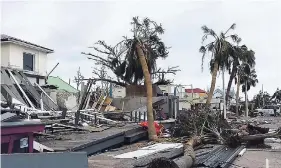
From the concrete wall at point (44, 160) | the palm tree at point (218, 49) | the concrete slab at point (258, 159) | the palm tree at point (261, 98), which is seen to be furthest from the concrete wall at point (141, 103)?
the palm tree at point (261, 98)

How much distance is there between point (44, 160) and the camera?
4.21 m

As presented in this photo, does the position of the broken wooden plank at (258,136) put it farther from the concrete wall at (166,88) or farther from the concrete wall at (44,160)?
the concrete wall at (166,88)

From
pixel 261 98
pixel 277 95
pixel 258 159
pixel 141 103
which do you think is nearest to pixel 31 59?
pixel 141 103

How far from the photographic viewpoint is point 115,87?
43812 millimetres

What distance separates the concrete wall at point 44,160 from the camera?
3.99 meters

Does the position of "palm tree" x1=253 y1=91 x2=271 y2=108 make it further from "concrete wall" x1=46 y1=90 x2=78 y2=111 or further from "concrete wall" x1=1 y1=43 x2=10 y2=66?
"concrete wall" x1=1 y1=43 x2=10 y2=66

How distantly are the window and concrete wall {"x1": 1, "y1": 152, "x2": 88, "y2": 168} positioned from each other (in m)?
20.2

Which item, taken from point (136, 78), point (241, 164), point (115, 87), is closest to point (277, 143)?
point (241, 164)

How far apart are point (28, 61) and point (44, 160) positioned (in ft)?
68.6

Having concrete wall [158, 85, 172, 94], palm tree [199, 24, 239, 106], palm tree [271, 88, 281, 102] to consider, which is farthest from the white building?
palm tree [271, 88, 281, 102]

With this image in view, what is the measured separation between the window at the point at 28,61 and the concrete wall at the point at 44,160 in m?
20.2

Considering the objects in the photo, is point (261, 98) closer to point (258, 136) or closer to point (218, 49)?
point (218, 49)

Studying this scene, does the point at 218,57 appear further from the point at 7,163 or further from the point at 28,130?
the point at 7,163

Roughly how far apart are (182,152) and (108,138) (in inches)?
A: 113
